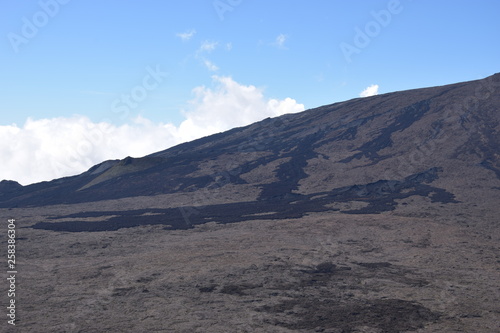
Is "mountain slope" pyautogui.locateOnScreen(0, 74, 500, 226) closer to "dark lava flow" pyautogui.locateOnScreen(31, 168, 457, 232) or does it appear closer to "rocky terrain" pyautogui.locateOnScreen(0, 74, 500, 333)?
"dark lava flow" pyautogui.locateOnScreen(31, 168, 457, 232)

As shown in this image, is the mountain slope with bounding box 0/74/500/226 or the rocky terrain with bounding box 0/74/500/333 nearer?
the rocky terrain with bounding box 0/74/500/333

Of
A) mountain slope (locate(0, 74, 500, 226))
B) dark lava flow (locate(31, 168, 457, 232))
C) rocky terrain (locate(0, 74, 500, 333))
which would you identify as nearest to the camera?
rocky terrain (locate(0, 74, 500, 333))

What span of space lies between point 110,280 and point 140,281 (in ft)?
4.38

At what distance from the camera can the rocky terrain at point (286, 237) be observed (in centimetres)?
1359

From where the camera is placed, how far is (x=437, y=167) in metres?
44.9

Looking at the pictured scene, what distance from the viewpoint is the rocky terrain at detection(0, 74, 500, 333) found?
13.6 meters

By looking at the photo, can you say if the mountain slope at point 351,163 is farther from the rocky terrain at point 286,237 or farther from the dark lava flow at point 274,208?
the rocky terrain at point 286,237

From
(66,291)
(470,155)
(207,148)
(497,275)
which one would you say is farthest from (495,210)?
(207,148)

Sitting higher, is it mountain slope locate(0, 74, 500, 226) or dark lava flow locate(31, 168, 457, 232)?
mountain slope locate(0, 74, 500, 226)

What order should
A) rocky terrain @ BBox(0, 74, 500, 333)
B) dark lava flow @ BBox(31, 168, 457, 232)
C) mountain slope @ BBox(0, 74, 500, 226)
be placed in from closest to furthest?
rocky terrain @ BBox(0, 74, 500, 333)
dark lava flow @ BBox(31, 168, 457, 232)
mountain slope @ BBox(0, 74, 500, 226)

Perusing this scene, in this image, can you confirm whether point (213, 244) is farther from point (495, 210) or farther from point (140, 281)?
point (495, 210)

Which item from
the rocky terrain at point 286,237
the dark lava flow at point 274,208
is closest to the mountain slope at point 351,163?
the dark lava flow at point 274,208

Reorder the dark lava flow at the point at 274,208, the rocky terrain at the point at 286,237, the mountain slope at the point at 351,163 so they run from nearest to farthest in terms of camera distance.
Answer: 1. the rocky terrain at the point at 286,237
2. the dark lava flow at the point at 274,208
3. the mountain slope at the point at 351,163

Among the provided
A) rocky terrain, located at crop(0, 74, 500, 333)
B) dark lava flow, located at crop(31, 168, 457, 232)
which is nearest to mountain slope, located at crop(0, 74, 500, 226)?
dark lava flow, located at crop(31, 168, 457, 232)
